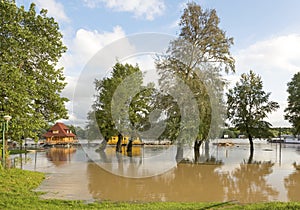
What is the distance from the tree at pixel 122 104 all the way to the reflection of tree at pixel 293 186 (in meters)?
15.1

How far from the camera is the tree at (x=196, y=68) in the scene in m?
21.1

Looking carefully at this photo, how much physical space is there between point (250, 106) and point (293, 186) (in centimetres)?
2262

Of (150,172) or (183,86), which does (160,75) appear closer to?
(183,86)

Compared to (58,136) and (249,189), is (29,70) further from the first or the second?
(58,136)

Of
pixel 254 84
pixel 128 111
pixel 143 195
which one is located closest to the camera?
pixel 143 195

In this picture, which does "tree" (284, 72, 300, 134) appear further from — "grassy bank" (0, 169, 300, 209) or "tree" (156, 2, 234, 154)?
"grassy bank" (0, 169, 300, 209)

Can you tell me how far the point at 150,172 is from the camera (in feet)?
54.5

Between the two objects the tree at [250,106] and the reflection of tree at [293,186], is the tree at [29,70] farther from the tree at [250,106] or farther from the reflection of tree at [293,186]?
the tree at [250,106]

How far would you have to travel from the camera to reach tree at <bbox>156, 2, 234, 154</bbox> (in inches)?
830

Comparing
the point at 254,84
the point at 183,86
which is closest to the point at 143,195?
the point at 183,86

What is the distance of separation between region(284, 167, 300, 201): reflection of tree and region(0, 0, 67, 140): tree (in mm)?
10483

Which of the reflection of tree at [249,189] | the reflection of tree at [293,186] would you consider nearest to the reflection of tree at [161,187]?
the reflection of tree at [249,189]

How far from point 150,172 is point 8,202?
9.53 metres

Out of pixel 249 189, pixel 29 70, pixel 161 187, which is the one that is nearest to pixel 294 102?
pixel 249 189
